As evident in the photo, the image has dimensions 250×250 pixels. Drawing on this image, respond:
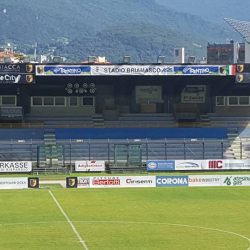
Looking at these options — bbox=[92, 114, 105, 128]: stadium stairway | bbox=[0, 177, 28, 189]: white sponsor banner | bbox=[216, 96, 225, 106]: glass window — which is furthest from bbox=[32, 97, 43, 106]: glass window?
bbox=[0, 177, 28, 189]: white sponsor banner

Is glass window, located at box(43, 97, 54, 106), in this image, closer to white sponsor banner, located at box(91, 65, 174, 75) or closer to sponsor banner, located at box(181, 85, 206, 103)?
white sponsor banner, located at box(91, 65, 174, 75)

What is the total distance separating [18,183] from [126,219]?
1857 cm

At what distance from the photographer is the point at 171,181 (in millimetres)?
64312

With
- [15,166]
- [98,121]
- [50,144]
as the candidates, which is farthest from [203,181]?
[98,121]

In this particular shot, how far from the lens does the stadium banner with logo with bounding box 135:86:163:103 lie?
3706 inches

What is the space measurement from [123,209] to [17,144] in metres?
34.3

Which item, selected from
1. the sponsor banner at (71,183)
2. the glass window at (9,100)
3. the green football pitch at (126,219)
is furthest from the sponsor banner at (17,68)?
the green football pitch at (126,219)

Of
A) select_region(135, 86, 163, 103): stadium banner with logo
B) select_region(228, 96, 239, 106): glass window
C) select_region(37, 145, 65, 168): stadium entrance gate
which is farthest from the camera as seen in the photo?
select_region(228, 96, 239, 106): glass window

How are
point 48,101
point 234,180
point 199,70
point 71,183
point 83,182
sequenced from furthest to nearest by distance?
point 48,101 → point 199,70 → point 234,180 → point 71,183 → point 83,182

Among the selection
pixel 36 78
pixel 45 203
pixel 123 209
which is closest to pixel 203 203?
pixel 123 209

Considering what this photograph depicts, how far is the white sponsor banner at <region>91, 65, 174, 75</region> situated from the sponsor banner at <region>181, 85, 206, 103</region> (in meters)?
10.5

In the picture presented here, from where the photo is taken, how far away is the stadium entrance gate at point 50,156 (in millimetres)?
77706

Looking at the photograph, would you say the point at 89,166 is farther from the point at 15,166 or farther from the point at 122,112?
the point at 122,112

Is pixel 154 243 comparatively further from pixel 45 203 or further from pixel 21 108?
pixel 21 108
